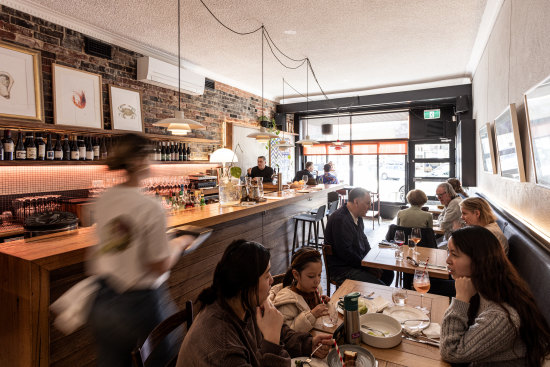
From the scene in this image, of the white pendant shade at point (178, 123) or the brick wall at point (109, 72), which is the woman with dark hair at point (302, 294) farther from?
the brick wall at point (109, 72)

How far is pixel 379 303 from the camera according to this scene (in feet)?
6.18

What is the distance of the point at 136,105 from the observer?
5078 mm

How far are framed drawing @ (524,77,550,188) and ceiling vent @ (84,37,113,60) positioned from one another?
5.11 m

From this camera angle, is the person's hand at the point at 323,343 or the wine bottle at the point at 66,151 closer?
the person's hand at the point at 323,343

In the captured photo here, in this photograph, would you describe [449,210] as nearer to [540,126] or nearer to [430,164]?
[540,126]

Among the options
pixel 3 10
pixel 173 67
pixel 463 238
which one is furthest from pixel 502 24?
pixel 3 10

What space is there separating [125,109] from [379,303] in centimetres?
464

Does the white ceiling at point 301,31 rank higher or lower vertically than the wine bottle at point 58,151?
higher

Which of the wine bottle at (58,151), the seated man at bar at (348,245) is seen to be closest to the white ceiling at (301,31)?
the wine bottle at (58,151)

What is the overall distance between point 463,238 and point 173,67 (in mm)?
5235

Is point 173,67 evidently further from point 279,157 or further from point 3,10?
point 279,157

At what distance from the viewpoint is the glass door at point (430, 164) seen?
27.6 feet

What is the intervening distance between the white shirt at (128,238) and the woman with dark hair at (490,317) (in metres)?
1.57

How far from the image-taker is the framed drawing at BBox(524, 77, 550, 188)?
1.82 metres
